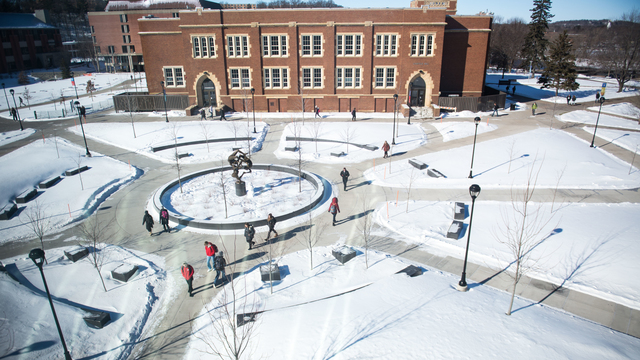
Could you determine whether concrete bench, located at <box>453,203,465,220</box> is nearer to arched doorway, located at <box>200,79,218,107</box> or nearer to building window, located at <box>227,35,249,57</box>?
building window, located at <box>227,35,249,57</box>

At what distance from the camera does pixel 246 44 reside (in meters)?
42.5

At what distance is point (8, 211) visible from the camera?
1938 centimetres

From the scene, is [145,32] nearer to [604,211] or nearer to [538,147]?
[538,147]

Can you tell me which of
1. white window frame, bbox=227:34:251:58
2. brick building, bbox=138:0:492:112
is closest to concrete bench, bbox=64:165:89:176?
brick building, bbox=138:0:492:112

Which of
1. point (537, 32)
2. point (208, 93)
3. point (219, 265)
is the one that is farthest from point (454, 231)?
point (537, 32)

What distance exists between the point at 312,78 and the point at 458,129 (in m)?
18.0

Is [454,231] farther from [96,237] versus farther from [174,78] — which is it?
[174,78]

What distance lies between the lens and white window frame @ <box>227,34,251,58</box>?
42.2m

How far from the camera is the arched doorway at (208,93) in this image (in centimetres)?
4466

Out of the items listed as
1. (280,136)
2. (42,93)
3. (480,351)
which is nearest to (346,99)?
(280,136)

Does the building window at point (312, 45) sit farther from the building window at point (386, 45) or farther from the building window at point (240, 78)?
the building window at point (240, 78)

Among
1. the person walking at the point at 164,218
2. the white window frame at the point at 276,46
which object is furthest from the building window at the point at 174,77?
the person walking at the point at 164,218

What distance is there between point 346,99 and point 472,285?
3345cm

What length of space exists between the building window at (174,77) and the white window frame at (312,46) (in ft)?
51.9
